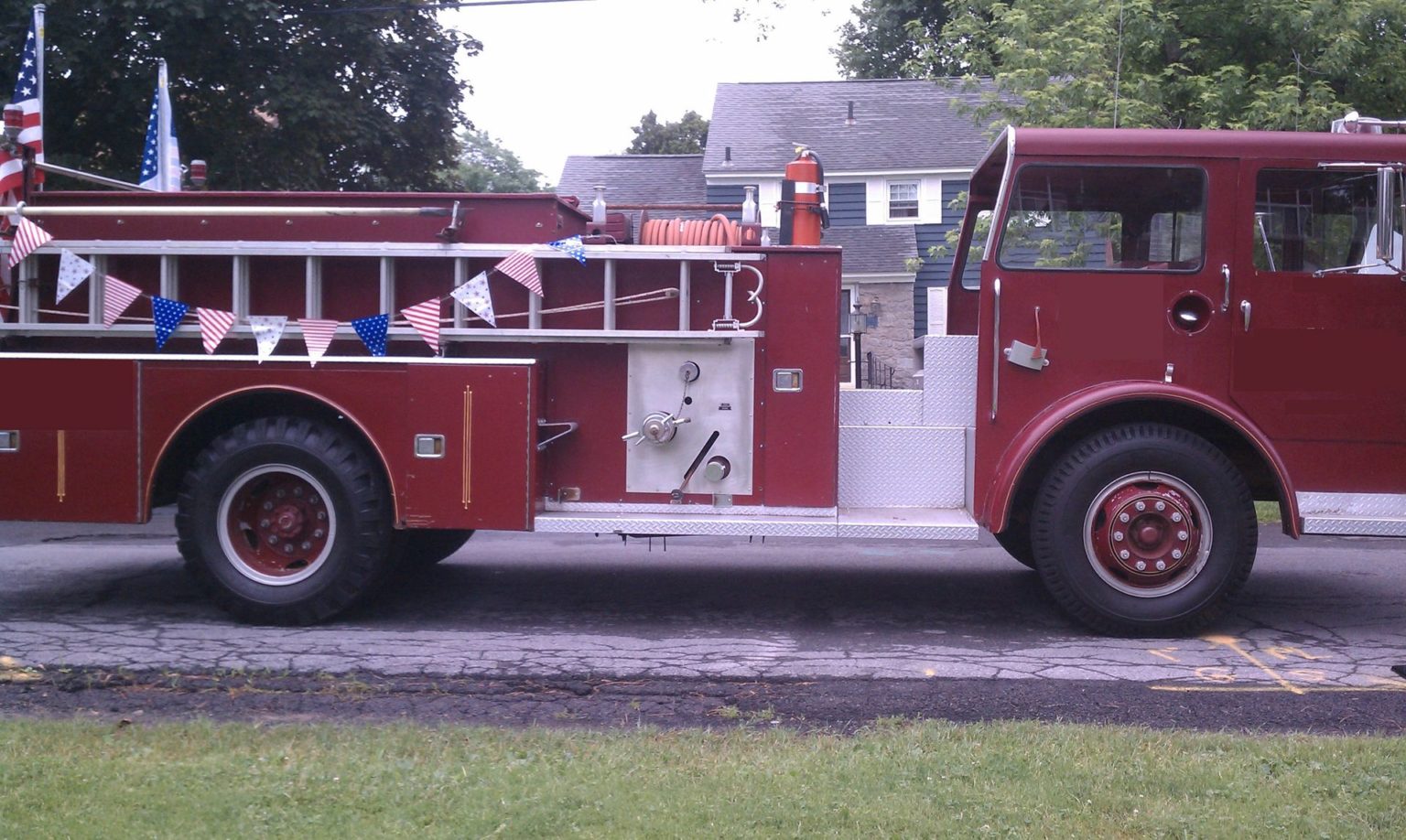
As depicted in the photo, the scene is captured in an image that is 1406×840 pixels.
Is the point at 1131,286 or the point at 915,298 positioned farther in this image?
the point at 915,298

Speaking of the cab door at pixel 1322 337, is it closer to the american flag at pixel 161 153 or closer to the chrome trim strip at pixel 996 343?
the chrome trim strip at pixel 996 343

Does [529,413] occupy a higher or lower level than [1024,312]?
lower

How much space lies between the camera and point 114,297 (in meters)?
7.11

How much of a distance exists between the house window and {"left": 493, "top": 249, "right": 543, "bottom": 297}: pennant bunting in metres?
22.6

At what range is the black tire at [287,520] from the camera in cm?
692

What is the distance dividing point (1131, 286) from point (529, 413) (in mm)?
3171

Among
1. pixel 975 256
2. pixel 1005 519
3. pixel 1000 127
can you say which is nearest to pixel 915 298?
pixel 1000 127

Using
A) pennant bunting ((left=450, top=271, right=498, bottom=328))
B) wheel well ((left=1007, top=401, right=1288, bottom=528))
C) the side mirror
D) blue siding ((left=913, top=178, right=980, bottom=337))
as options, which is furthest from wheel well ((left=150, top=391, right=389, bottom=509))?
blue siding ((left=913, top=178, right=980, bottom=337))

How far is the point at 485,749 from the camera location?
470cm

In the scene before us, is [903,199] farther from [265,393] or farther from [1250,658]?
[265,393]

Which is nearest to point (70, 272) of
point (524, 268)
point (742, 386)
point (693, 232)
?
point (524, 268)

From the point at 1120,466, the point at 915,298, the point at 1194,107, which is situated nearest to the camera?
the point at 1120,466

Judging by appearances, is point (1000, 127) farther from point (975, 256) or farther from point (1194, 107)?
point (975, 256)

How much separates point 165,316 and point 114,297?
1.08 feet
